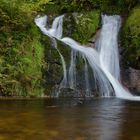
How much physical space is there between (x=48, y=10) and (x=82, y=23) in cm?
282

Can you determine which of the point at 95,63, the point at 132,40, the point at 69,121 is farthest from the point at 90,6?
the point at 69,121

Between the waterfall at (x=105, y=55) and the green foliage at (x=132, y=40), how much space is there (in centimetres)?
60

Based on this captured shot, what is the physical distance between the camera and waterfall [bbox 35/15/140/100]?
52.2 feet

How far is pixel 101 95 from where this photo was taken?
15547mm

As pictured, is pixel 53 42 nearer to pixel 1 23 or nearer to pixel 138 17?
pixel 1 23

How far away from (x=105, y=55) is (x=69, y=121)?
9214 millimetres

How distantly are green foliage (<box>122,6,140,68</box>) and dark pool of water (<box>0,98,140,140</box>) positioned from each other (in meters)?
4.67

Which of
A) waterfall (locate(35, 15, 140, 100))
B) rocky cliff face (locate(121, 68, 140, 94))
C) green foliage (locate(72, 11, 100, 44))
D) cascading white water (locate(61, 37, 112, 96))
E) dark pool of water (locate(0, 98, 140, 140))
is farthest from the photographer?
green foliage (locate(72, 11, 100, 44))

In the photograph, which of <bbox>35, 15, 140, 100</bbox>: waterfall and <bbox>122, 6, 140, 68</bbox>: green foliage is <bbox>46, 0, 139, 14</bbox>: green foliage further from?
<bbox>122, 6, 140, 68</bbox>: green foliage

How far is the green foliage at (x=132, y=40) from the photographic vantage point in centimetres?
1688

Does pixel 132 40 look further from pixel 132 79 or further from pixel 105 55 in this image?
pixel 132 79

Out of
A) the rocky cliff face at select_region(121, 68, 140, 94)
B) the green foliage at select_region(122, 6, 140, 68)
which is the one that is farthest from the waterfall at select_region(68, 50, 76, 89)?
the green foliage at select_region(122, 6, 140, 68)

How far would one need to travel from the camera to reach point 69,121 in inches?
360

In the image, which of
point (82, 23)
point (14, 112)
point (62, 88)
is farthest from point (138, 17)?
point (14, 112)
